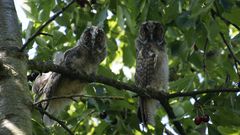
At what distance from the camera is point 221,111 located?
2.55 m

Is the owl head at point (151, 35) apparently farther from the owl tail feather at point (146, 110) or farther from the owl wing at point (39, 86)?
the owl wing at point (39, 86)

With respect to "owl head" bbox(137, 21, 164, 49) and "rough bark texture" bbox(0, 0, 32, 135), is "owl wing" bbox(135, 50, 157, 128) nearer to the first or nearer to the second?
"owl head" bbox(137, 21, 164, 49)

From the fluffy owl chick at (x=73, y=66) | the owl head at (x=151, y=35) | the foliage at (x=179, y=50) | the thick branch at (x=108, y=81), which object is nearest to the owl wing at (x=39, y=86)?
the fluffy owl chick at (x=73, y=66)

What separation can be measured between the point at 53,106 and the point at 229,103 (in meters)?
1.33

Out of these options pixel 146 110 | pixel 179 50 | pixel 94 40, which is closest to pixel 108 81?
pixel 179 50

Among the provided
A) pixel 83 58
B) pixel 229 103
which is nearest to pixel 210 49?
pixel 229 103

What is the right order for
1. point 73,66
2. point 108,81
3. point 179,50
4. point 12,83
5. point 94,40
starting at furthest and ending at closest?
point 94,40 < point 73,66 < point 179,50 < point 108,81 < point 12,83

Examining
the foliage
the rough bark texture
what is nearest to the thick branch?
the foliage

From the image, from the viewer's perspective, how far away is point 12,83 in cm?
204

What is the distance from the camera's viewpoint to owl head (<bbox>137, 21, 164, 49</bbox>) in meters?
4.19

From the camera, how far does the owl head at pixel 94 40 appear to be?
365cm

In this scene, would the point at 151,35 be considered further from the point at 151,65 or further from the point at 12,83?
the point at 12,83

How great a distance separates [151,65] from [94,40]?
66cm

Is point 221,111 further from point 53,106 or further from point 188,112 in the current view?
point 53,106
